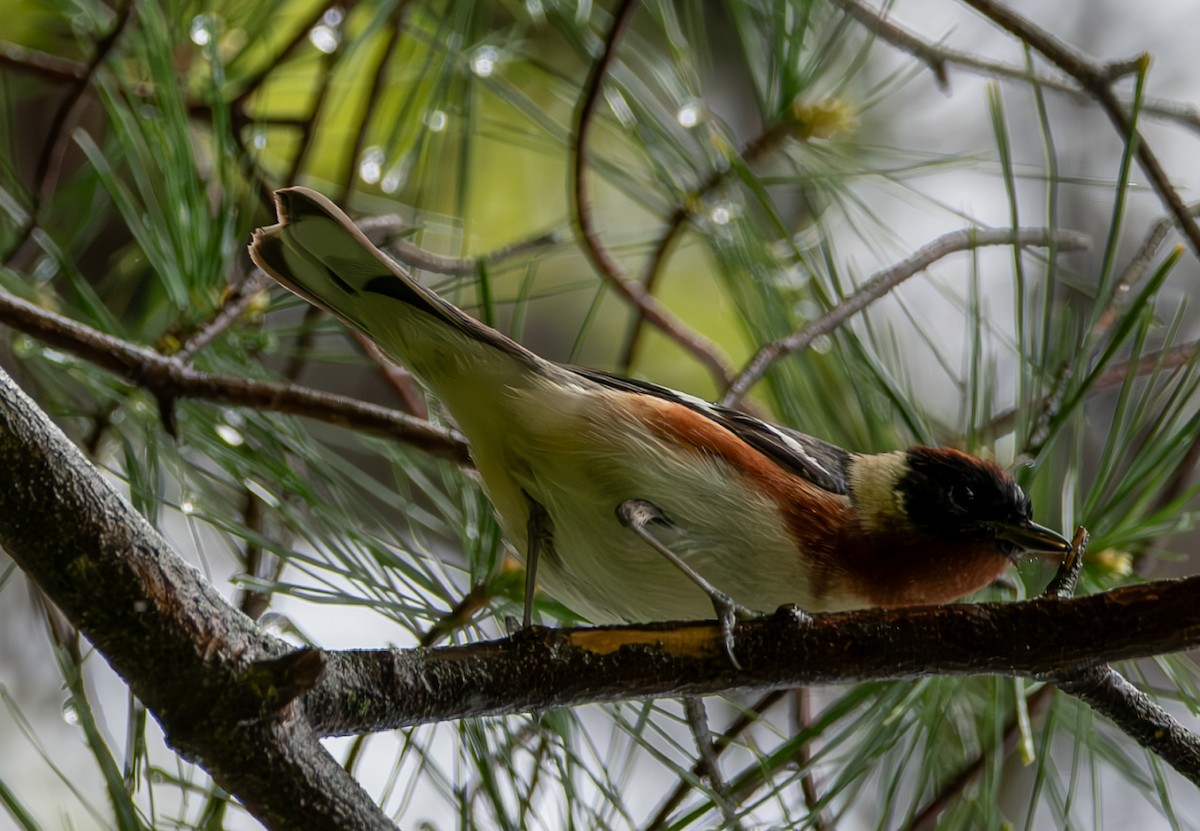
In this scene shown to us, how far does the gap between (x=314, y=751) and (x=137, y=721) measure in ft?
1.33

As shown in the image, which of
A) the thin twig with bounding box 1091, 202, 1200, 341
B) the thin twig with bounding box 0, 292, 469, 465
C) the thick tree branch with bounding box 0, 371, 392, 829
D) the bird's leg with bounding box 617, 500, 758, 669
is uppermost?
the thin twig with bounding box 1091, 202, 1200, 341

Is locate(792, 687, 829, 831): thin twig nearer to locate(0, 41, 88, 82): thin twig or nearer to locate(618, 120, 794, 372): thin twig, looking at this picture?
locate(618, 120, 794, 372): thin twig

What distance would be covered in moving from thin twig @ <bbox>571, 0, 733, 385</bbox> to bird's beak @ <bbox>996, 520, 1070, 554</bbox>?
0.72 meters

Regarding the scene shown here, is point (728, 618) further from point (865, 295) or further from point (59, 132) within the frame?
point (59, 132)

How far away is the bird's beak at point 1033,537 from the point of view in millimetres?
1721

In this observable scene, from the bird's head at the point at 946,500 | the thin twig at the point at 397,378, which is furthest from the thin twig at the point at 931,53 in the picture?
the thin twig at the point at 397,378

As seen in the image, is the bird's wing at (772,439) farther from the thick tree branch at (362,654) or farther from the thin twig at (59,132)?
the thin twig at (59,132)

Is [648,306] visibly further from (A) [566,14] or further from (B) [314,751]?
(B) [314,751]

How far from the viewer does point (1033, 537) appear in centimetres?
173

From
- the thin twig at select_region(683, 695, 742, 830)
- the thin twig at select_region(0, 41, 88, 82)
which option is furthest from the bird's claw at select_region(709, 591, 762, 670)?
the thin twig at select_region(0, 41, 88, 82)

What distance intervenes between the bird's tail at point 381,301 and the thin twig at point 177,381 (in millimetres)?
106

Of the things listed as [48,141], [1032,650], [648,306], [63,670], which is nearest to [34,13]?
[48,141]

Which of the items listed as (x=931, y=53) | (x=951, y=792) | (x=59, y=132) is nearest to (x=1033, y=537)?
(x=951, y=792)

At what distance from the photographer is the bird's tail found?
1604 millimetres
